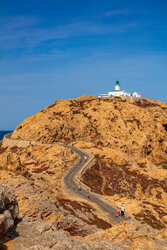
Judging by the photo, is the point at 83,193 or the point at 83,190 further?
the point at 83,190

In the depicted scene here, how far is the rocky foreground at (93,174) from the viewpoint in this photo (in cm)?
1113

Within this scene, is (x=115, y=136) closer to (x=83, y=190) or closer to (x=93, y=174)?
(x=93, y=174)

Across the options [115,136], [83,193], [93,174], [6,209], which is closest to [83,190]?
[83,193]

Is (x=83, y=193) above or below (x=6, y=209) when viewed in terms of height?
below

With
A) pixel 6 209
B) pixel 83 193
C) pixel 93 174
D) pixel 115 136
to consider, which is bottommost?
pixel 83 193

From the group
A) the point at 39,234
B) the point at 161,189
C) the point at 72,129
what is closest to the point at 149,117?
the point at 72,129

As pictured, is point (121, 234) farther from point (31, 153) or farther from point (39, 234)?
point (31, 153)

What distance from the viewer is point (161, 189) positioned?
46.5 m

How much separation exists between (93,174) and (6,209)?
1581 inches

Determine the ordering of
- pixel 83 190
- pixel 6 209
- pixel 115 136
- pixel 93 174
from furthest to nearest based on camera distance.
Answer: pixel 115 136
pixel 93 174
pixel 83 190
pixel 6 209

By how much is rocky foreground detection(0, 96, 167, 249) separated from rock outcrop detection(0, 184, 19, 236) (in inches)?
16.4

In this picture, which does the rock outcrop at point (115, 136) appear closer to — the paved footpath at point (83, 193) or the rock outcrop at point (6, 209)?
the paved footpath at point (83, 193)

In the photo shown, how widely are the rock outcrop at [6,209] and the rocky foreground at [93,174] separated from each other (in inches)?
16.4

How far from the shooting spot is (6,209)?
31.0ft
